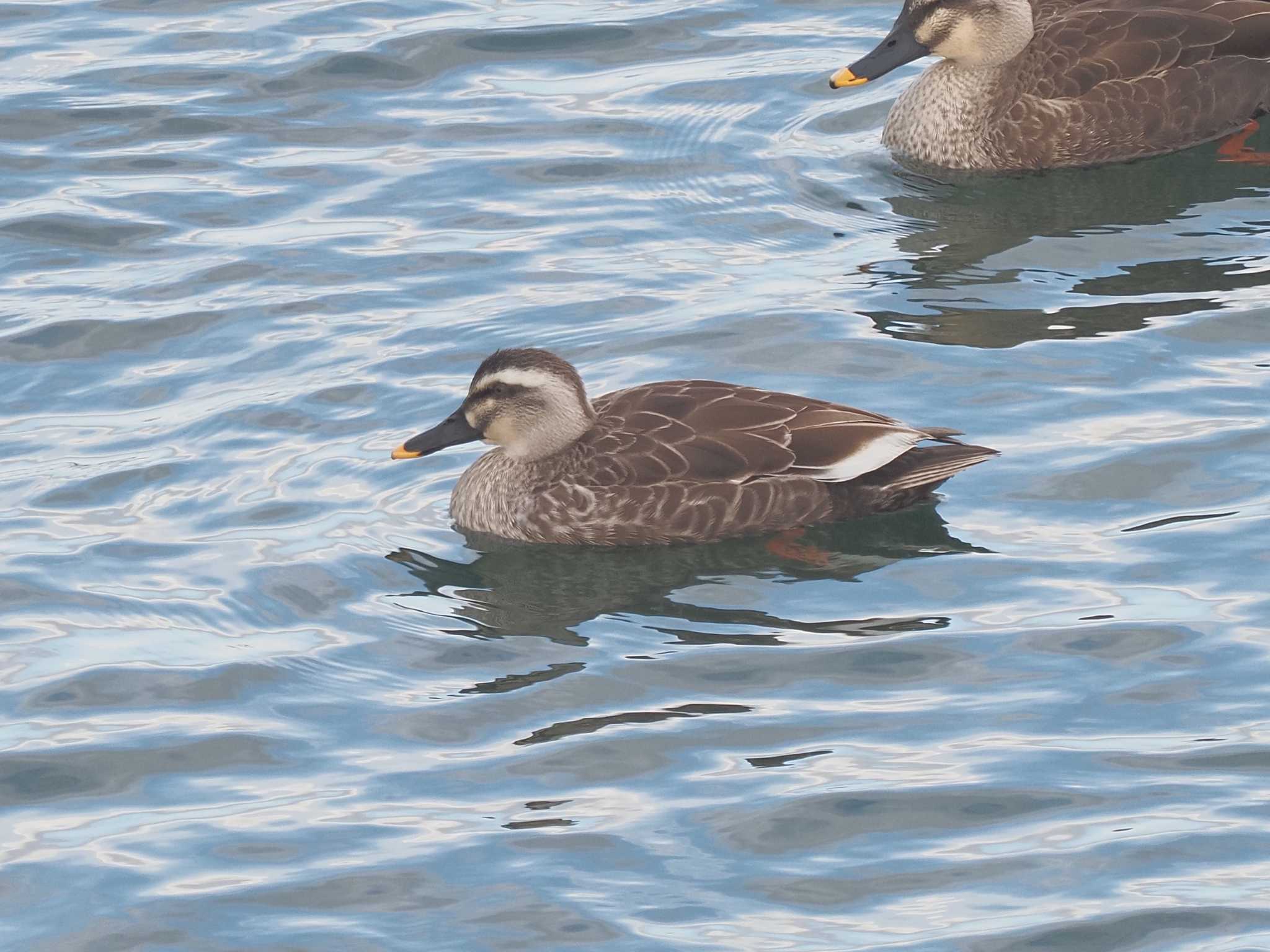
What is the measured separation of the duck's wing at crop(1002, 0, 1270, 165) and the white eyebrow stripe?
5.42 meters

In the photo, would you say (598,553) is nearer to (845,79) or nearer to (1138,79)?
(845,79)

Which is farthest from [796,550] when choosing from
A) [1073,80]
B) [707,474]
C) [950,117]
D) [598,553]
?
[1073,80]

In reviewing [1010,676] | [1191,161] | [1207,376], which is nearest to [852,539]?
[1010,676]

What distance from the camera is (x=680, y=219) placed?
594 inches

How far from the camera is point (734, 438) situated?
36.5 feet

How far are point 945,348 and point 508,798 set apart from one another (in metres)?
4.97

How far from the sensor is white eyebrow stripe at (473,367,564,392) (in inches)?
443

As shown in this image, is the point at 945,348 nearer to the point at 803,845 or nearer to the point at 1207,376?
the point at 1207,376

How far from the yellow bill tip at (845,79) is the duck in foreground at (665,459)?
4.85 m

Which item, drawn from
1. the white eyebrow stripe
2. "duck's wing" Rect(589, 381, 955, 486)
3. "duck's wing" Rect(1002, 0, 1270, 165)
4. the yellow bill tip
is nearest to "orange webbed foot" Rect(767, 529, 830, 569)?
"duck's wing" Rect(589, 381, 955, 486)

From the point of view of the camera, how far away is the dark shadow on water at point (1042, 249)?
13.1m

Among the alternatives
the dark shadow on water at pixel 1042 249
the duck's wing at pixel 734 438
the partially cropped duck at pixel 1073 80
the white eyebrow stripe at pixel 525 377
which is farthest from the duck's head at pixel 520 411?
the partially cropped duck at pixel 1073 80

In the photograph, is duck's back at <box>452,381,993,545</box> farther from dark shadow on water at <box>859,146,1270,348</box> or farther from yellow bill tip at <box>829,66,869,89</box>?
yellow bill tip at <box>829,66,869,89</box>

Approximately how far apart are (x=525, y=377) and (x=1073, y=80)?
5855 millimetres
